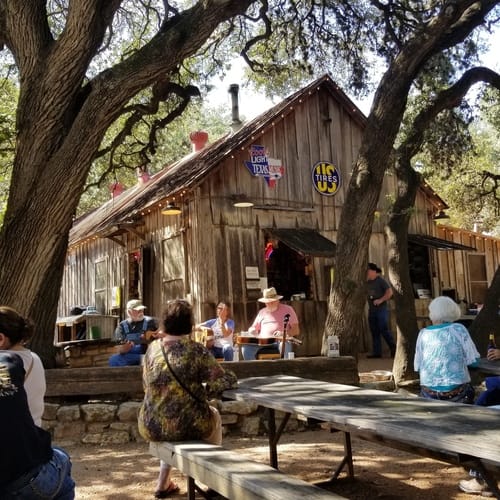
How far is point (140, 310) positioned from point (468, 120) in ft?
22.4

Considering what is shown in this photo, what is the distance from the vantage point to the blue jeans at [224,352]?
28.4 feet

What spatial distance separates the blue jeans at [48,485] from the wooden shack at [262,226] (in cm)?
866

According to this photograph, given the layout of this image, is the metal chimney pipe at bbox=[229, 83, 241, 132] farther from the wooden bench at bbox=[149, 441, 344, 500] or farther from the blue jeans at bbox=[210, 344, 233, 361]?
the wooden bench at bbox=[149, 441, 344, 500]

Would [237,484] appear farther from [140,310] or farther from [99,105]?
[140,310]

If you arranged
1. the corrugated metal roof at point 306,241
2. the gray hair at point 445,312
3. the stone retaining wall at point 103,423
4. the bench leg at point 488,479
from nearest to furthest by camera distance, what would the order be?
1. the bench leg at point 488,479
2. the gray hair at point 445,312
3. the stone retaining wall at point 103,423
4. the corrugated metal roof at point 306,241

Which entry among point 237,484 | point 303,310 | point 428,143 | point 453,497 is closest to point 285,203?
point 303,310

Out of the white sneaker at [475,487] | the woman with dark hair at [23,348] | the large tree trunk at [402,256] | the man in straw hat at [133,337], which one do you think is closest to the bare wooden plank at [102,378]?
the man in straw hat at [133,337]

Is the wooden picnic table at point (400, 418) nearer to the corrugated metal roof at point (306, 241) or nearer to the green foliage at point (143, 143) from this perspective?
the corrugated metal roof at point (306, 241)

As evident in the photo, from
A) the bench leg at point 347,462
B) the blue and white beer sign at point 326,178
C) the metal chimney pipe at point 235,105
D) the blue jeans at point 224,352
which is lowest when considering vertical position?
the bench leg at point 347,462

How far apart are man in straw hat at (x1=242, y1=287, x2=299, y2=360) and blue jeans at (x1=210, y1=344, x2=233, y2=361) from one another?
0.19 metres

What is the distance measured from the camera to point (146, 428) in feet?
13.9


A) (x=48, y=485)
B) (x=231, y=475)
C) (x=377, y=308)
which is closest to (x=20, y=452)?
(x=48, y=485)

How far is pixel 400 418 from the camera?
10.9 ft

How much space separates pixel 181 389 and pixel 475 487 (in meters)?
2.31
